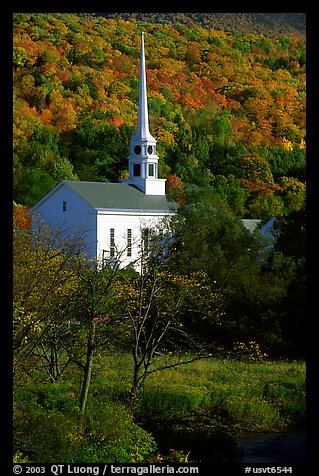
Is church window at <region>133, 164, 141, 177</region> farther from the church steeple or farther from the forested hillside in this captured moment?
the forested hillside

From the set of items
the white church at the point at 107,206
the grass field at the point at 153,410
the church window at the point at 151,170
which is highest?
the church window at the point at 151,170

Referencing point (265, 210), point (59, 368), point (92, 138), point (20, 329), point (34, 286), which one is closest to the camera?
point (20, 329)

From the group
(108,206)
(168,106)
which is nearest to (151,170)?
(168,106)

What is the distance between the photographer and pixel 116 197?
107ft

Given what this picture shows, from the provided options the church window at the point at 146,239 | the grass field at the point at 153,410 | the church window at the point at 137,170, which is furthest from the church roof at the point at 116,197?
the grass field at the point at 153,410

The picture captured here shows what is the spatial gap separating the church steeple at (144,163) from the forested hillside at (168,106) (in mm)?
1451

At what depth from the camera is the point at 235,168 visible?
36688 mm

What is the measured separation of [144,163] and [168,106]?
299cm

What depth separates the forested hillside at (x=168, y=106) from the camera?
31328 millimetres

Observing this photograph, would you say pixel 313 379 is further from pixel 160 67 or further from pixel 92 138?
pixel 92 138

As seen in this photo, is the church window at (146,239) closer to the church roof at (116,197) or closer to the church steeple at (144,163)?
the church roof at (116,197)

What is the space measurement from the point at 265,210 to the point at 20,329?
19.5 m

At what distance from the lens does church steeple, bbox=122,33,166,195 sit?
3447 centimetres
